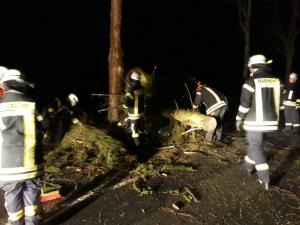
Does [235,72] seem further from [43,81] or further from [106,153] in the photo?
[106,153]

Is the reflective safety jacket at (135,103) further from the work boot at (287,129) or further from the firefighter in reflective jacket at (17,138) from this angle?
the work boot at (287,129)

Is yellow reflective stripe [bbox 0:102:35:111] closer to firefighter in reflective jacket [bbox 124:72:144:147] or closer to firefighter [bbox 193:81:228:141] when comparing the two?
firefighter in reflective jacket [bbox 124:72:144:147]

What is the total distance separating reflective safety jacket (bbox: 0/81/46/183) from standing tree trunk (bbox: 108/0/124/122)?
510 cm

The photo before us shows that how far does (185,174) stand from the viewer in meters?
6.95

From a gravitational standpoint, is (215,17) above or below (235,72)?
above

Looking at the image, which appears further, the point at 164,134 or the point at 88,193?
the point at 164,134

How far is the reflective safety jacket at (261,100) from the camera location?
20.0 feet

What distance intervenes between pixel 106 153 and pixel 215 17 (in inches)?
1117

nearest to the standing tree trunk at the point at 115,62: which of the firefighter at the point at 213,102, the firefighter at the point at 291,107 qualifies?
the firefighter at the point at 213,102

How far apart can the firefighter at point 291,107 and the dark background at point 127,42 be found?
327cm

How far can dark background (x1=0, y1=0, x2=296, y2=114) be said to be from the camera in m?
18.1

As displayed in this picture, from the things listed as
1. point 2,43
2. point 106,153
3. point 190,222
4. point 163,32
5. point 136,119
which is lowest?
point 190,222

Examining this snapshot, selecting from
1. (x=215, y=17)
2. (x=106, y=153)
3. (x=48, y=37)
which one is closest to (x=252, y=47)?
(x=215, y=17)

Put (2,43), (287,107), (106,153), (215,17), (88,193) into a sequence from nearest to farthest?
(88,193) → (106,153) → (287,107) → (2,43) → (215,17)
